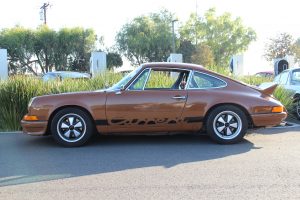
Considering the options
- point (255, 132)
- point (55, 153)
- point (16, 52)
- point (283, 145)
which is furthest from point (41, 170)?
point (16, 52)

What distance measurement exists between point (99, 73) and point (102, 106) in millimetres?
4740

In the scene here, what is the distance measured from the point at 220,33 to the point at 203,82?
2287 inches

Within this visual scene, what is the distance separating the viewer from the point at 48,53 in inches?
1751

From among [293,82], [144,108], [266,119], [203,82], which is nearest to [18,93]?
[144,108]

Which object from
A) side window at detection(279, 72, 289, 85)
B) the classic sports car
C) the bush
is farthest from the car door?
side window at detection(279, 72, 289, 85)

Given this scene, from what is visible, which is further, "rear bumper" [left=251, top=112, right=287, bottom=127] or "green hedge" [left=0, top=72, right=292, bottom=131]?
"green hedge" [left=0, top=72, right=292, bottom=131]

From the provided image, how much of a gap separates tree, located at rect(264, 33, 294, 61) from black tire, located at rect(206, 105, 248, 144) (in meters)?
48.7

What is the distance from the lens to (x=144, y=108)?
7.67 m

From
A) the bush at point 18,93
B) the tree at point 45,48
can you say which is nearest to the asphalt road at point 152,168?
the bush at point 18,93

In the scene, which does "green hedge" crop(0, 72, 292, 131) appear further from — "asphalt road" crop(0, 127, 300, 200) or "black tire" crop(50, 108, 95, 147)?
"black tire" crop(50, 108, 95, 147)

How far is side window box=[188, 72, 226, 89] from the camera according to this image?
792 centimetres

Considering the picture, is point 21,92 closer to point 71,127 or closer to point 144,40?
point 71,127

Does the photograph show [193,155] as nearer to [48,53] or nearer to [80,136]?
[80,136]

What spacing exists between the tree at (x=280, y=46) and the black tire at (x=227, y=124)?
48722mm
